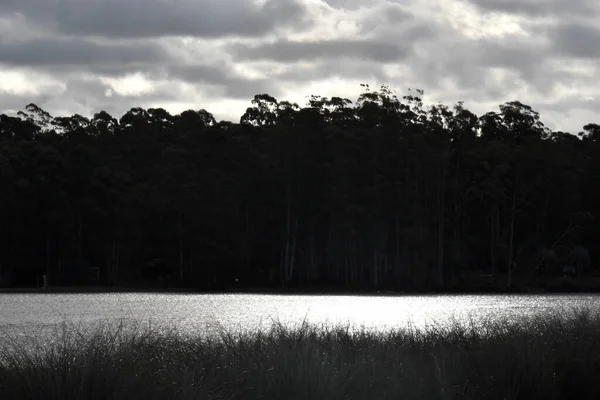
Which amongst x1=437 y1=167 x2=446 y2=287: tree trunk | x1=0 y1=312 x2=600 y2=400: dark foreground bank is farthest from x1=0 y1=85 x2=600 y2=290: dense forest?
x1=0 y1=312 x2=600 y2=400: dark foreground bank

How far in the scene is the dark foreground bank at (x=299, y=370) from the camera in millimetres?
11797

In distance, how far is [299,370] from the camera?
13219mm

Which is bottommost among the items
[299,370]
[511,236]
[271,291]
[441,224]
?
[299,370]

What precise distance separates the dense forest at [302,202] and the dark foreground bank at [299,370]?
71500 mm

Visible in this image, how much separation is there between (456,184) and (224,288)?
77.7ft

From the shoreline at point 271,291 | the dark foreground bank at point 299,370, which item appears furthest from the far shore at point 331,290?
the dark foreground bank at point 299,370

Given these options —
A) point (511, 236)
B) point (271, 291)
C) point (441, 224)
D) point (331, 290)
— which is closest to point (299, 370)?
point (271, 291)

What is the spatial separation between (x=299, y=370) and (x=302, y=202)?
81241mm

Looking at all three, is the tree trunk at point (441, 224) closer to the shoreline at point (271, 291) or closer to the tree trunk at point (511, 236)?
the shoreline at point (271, 291)

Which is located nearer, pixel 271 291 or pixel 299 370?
pixel 299 370

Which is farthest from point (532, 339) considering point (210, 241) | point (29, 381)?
point (210, 241)

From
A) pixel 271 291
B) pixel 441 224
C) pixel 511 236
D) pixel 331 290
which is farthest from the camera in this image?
pixel 441 224

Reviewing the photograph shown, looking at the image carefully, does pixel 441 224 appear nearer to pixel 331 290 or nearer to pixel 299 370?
pixel 331 290

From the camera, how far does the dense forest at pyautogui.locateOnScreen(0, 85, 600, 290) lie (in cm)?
8900
